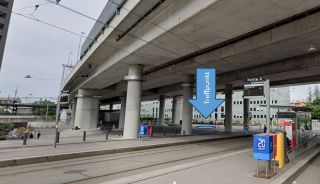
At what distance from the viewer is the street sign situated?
9.56 metres

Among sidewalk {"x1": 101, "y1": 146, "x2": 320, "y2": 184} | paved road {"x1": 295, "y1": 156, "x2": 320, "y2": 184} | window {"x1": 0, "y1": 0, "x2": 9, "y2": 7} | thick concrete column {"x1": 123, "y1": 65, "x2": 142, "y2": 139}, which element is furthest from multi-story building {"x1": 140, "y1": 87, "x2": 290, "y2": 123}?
window {"x1": 0, "y1": 0, "x2": 9, "y2": 7}

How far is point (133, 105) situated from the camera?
2606 centimetres

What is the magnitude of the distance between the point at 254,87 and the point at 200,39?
8.94 m

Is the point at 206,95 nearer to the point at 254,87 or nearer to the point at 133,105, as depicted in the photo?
the point at 254,87

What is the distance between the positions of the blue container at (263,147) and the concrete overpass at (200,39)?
6726 mm

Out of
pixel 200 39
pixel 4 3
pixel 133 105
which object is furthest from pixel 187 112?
pixel 4 3

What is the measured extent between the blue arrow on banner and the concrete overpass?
120 inches

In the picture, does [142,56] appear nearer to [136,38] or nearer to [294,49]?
[136,38]

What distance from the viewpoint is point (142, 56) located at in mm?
23453

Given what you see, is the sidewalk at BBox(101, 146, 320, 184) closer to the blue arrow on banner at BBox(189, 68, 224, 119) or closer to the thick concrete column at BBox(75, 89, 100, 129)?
the blue arrow on banner at BBox(189, 68, 224, 119)

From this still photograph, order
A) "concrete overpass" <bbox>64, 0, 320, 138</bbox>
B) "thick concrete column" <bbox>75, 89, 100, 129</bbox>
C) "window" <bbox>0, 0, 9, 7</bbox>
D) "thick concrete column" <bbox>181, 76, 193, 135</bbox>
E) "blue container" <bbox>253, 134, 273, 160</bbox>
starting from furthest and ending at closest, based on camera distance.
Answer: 1. "window" <bbox>0, 0, 9, 7</bbox>
2. "thick concrete column" <bbox>75, 89, 100, 129</bbox>
3. "thick concrete column" <bbox>181, 76, 193, 135</bbox>
4. "concrete overpass" <bbox>64, 0, 320, 138</bbox>
5. "blue container" <bbox>253, 134, 273, 160</bbox>

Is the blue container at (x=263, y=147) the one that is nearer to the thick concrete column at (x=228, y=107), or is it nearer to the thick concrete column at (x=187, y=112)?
the thick concrete column at (x=187, y=112)

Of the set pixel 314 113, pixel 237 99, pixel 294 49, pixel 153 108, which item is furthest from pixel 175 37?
pixel 153 108

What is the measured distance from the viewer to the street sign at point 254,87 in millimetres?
9562
